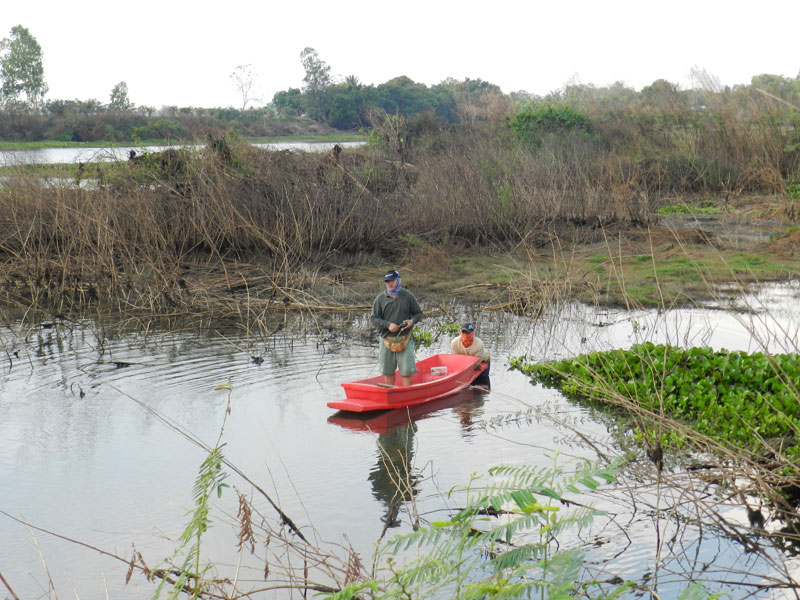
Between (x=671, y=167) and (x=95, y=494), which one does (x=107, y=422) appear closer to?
(x=95, y=494)

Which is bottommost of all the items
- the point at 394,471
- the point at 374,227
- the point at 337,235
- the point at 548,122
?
the point at 394,471

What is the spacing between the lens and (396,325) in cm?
976

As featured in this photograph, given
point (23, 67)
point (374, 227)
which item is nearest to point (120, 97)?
point (23, 67)

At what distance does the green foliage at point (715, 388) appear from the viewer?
806 centimetres

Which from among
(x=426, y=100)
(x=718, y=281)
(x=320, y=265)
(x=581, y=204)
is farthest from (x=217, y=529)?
(x=426, y=100)

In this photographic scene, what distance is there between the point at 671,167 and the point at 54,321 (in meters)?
19.9

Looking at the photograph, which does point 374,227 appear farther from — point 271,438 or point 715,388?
point 715,388

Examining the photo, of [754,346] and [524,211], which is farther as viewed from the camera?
[524,211]

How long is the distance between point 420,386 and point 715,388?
11.0 feet

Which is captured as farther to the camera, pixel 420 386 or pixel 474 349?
pixel 474 349

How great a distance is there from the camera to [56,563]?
622 centimetres

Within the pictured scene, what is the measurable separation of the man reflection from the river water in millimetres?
32

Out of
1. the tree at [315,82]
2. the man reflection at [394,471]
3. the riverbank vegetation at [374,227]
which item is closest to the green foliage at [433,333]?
the riverbank vegetation at [374,227]

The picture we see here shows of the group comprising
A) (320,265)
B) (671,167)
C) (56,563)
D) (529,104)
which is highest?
(529,104)
